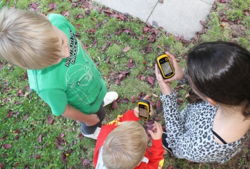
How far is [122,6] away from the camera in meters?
4.60

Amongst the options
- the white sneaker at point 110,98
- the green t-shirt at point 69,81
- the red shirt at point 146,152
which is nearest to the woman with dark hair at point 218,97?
the red shirt at point 146,152

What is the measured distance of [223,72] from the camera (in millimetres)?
1838

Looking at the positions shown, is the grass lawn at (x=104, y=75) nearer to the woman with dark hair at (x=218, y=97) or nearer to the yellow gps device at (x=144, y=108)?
the yellow gps device at (x=144, y=108)

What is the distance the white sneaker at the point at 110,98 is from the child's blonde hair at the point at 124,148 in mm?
1578

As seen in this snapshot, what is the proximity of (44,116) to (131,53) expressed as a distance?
1.66 metres

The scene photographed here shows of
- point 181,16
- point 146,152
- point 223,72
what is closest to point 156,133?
point 146,152

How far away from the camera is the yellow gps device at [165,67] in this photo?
8.84 ft

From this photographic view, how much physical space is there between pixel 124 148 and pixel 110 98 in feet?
5.69

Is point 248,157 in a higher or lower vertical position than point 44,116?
higher

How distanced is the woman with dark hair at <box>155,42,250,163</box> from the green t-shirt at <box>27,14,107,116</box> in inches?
40.7

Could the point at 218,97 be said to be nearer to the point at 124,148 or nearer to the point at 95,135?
the point at 124,148

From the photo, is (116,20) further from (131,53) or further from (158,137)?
(158,137)

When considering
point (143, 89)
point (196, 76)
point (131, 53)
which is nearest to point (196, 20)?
point (131, 53)

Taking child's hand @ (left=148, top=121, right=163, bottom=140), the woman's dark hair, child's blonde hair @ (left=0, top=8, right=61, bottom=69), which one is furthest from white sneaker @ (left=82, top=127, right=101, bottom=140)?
the woman's dark hair
